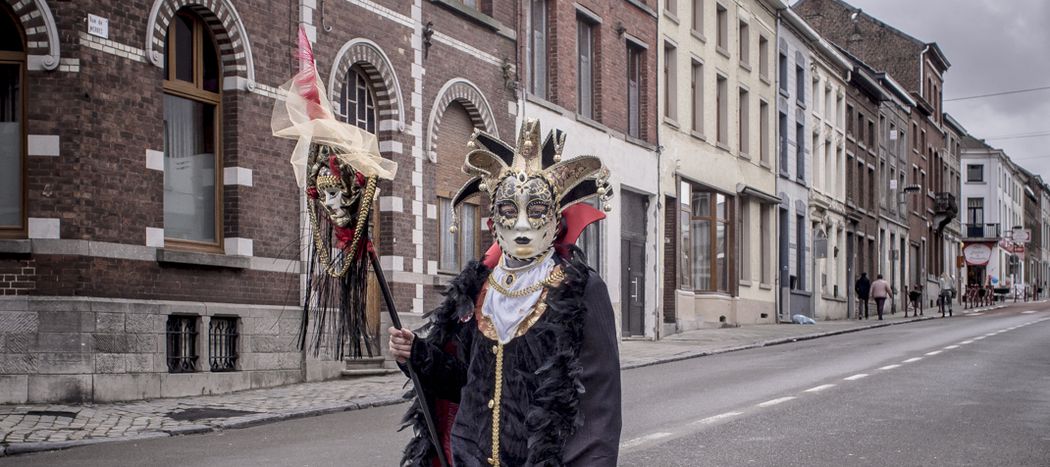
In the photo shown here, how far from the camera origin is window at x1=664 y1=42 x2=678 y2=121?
31.8 meters

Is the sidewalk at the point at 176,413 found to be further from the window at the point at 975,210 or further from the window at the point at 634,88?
the window at the point at 975,210

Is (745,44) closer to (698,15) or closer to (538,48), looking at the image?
(698,15)

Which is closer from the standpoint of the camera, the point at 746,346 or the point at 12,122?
the point at 12,122

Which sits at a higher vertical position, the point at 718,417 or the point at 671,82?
the point at 671,82

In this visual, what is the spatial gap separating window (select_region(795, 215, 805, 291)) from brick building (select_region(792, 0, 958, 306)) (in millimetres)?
17466

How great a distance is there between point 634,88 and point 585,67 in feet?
8.83

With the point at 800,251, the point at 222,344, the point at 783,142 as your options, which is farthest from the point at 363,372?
the point at 800,251

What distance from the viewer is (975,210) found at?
93812mm

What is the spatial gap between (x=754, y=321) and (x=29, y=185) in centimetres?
2638

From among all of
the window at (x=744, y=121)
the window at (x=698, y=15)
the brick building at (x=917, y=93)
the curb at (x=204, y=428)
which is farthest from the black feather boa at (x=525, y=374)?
the brick building at (x=917, y=93)

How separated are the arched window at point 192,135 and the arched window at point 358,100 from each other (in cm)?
275

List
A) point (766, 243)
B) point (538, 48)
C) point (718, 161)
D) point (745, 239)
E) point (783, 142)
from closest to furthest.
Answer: point (538, 48)
point (718, 161)
point (745, 239)
point (766, 243)
point (783, 142)

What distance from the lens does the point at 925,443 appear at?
10516 mm

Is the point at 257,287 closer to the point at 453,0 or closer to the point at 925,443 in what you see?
the point at 453,0
